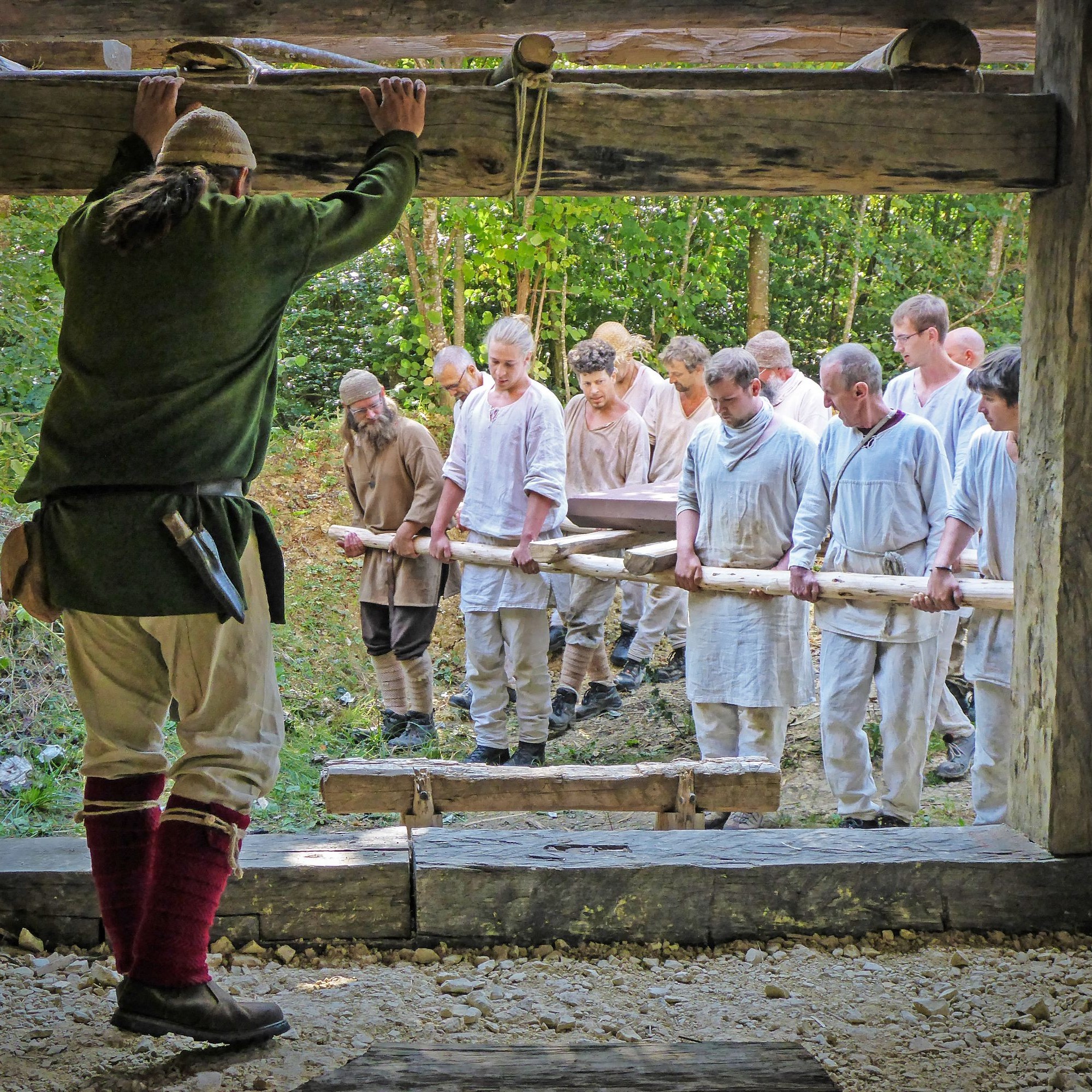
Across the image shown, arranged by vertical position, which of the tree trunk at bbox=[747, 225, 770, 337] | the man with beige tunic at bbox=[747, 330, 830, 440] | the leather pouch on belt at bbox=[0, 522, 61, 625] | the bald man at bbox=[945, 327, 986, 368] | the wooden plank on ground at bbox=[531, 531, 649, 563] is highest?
the tree trunk at bbox=[747, 225, 770, 337]

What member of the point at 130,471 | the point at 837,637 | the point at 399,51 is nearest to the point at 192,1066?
the point at 130,471

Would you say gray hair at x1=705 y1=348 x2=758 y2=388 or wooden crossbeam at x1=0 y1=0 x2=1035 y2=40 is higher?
wooden crossbeam at x1=0 y1=0 x2=1035 y2=40

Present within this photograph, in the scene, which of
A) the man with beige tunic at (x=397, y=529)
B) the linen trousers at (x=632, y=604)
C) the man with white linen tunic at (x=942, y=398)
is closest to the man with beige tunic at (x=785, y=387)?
the man with white linen tunic at (x=942, y=398)

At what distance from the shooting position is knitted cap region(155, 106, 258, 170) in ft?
8.70

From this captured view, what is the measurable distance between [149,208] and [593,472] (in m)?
6.05

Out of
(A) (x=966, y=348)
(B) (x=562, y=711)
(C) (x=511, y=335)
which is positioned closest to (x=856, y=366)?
(C) (x=511, y=335)

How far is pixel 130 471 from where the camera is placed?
259 centimetres

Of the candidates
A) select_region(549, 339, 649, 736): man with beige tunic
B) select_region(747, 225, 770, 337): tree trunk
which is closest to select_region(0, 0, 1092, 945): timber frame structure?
select_region(549, 339, 649, 736): man with beige tunic

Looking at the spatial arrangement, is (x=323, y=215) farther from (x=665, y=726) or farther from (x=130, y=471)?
(x=665, y=726)

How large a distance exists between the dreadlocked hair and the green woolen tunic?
0.07 feet

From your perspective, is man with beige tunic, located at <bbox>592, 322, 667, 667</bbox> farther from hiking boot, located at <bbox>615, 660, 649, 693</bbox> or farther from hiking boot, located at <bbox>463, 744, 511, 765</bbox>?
hiking boot, located at <bbox>463, 744, 511, 765</bbox>

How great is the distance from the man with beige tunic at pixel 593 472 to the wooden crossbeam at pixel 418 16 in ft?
14.4

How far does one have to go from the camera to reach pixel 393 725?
24.1ft

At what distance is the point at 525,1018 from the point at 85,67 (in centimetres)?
438
